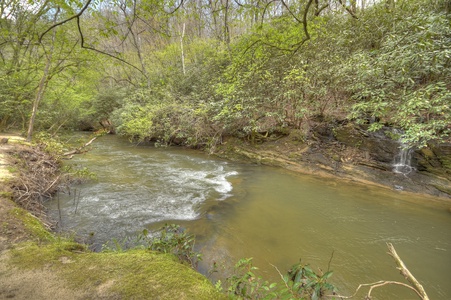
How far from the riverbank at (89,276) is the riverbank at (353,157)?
7.82 m

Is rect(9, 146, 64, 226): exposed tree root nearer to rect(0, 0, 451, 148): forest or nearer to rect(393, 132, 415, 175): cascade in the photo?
rect(0, 0, 451, 148): forest

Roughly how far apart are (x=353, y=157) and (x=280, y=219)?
4987 mm

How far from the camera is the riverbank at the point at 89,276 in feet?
5.65

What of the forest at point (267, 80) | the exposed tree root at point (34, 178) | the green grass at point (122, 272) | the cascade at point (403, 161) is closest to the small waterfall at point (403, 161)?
the cascade at point (403, 161)

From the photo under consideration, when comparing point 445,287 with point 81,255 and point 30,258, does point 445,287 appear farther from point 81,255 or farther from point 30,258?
point 30,258

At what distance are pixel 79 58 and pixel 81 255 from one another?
26.9 ft

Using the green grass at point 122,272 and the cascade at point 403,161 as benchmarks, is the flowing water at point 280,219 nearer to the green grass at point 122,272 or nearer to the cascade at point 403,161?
the cascade at point 403,161

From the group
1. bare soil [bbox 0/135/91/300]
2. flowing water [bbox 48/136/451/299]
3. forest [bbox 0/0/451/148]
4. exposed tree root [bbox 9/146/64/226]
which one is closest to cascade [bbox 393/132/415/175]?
forest [bbox 0/0/451/148]

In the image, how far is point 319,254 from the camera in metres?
4.12

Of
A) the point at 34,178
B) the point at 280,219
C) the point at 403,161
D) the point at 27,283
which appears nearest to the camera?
the point at 27,283

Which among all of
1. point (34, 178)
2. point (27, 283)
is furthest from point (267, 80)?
point (27, 283)

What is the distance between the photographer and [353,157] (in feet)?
28.0

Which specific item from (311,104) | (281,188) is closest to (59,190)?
(281,188)

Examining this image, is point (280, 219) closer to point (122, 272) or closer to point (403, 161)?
point (122, 272)
